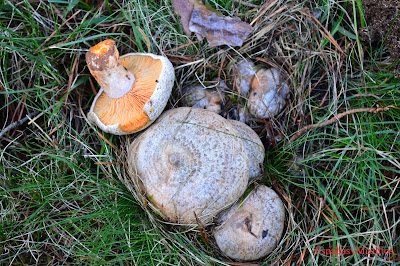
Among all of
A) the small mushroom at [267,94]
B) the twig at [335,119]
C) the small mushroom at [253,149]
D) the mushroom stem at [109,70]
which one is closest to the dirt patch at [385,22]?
the twig at [335,119]

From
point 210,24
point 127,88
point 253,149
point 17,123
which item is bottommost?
point 17,123

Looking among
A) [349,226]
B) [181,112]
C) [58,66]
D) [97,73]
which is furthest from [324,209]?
[58,66]

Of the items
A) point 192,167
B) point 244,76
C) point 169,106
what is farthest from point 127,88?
point 244,76

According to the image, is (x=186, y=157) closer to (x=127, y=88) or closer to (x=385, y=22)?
(x=127, y=88)

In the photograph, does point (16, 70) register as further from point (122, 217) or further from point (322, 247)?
point (322, 247)

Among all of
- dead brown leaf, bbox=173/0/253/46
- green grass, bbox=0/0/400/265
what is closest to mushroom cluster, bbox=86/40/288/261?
green grass, bbox=0/0/400/265

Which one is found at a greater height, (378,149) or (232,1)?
(232,1)
